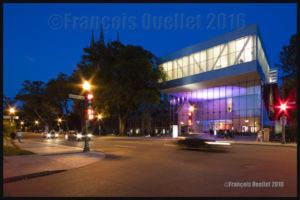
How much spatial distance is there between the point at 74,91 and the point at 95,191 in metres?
53.2

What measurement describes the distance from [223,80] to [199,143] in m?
25.6

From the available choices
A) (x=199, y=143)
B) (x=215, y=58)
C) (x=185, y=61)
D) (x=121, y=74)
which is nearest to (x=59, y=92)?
(x=121, y=74)

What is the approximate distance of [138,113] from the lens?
230 feet

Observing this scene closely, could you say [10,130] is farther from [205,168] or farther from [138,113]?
[138,113]

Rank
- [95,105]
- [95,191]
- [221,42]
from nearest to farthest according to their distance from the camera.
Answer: [95,191] → [221,42] → [95,105]

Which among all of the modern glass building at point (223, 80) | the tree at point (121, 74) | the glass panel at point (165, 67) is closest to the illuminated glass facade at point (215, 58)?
the modern glass building at point (223, 80)

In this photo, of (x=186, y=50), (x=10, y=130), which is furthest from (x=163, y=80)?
(x=10, y=130)

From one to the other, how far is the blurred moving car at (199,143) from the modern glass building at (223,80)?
19.6m

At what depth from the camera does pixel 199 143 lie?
16.1 metres

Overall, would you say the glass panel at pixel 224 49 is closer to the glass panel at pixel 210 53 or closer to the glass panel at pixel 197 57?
the glass panel at pixel 210 53

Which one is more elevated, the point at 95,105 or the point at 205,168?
the point at 95,105

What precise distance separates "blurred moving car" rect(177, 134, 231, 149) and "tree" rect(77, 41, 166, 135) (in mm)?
25696

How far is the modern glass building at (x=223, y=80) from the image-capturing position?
34741 mm

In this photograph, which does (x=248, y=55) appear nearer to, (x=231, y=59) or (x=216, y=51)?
(x=231, y=59)
